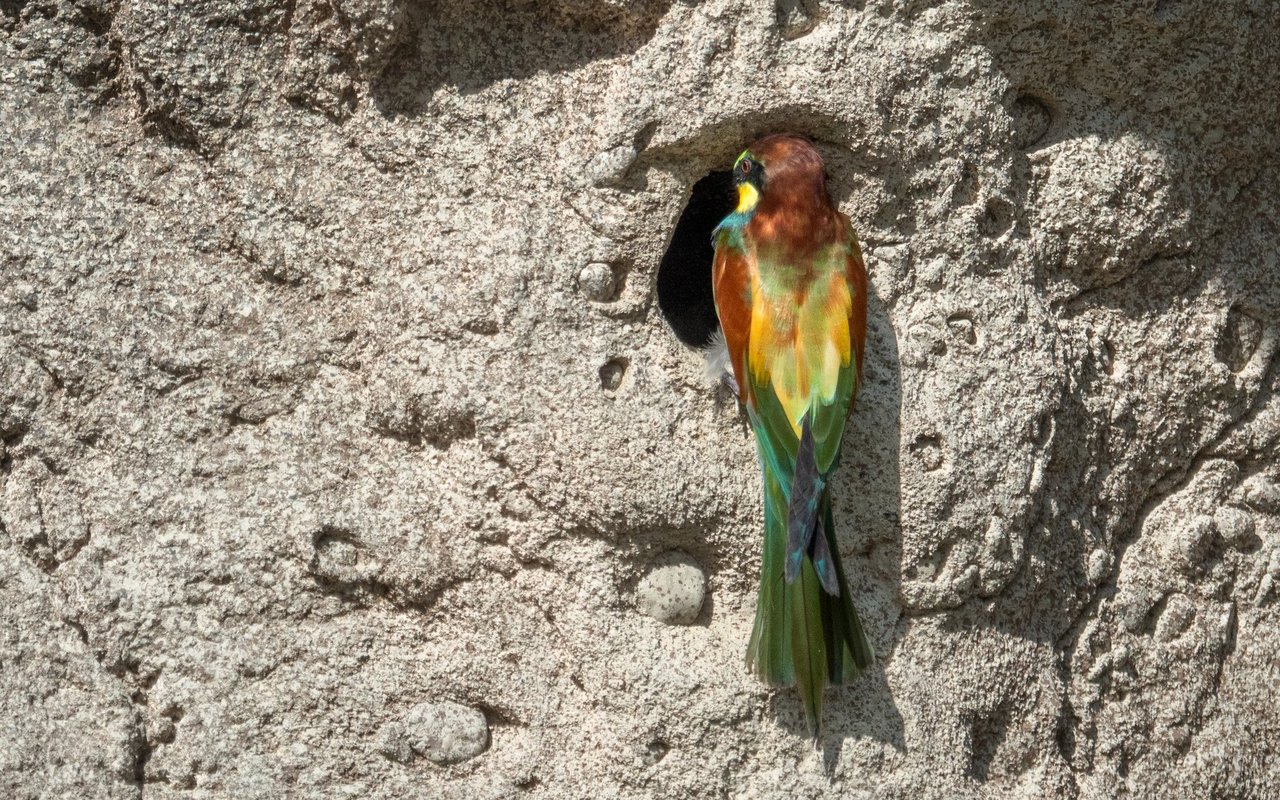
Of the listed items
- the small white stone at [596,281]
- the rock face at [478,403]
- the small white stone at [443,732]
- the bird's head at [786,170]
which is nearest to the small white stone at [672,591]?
the rock face at [478,403]

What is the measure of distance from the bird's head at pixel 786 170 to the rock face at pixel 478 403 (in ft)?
0.16

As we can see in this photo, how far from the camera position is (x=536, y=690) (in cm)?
223

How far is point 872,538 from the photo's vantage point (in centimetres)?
228

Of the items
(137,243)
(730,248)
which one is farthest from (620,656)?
(137,243)

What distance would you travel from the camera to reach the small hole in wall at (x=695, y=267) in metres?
2.54

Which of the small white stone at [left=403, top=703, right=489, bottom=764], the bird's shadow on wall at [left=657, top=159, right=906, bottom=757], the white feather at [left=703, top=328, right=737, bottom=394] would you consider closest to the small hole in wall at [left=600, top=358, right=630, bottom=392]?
the white feather at [left=703, top=328, right=737, bottom=394]

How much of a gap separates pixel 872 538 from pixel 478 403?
0.71 m

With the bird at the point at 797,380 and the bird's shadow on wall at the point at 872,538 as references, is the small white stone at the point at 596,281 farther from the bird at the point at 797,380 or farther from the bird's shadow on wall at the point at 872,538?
the bird's shadow on wall at the point at 872,538

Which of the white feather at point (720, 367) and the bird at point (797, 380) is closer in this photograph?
the bird at point (797, 380)

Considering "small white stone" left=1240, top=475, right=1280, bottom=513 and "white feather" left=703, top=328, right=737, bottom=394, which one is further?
"small white stone" left=1240, top=475, right=1280, bottom=513

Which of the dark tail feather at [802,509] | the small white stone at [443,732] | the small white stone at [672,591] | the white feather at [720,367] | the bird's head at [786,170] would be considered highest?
the bird's head at [786,170]

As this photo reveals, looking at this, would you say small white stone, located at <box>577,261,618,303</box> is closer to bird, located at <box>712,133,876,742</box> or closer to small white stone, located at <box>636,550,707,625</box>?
bird, located at <box>712,133,876,742</box>

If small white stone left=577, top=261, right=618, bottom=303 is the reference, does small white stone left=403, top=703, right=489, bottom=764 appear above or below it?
below

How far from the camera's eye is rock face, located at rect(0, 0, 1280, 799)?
2195mm
